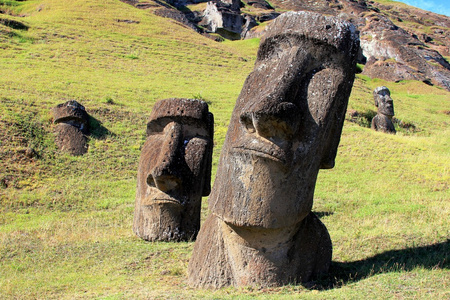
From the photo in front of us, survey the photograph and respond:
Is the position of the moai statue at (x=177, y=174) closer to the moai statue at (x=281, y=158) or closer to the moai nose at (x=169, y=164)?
the moai nose at (x=169, y=164)

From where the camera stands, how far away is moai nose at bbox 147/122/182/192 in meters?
7.93

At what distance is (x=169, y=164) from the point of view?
7961mm

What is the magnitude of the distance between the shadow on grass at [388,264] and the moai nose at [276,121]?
1678 millimetres

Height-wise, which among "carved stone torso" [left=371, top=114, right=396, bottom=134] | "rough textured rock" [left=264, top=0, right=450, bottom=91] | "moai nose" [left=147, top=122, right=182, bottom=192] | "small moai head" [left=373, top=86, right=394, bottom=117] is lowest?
"moai nose" [left=147, top=122, right=182, bottom=192]

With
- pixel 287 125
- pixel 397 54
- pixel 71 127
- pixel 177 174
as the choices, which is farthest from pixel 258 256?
A: pixel 397 54

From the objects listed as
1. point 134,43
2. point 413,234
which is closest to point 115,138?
point 413,234

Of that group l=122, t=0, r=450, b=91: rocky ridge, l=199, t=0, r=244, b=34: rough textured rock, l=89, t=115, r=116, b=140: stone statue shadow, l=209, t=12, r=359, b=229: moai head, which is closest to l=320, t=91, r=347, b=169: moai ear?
l=209, t=12, r=359, b=229: moai head

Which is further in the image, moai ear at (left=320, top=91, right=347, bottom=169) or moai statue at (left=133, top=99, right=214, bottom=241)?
moai statue at (left=133, top=99, right=214, bottom=241)

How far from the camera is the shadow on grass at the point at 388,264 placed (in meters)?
5.49

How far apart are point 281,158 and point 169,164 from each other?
10.8 ft

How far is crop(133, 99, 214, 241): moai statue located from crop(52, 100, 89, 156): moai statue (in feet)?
21.9

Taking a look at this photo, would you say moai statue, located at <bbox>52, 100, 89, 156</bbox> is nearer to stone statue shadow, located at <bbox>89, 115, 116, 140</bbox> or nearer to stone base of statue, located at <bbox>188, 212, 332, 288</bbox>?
stone statue shadow, located at <bbox>89, 115, 116, 140</bbox>

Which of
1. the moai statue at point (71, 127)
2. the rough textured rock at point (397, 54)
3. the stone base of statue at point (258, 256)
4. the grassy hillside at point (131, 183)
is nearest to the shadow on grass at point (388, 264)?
the grassy hillside at point (131, 183)

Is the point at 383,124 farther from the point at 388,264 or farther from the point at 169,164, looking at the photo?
the point at 388,264
